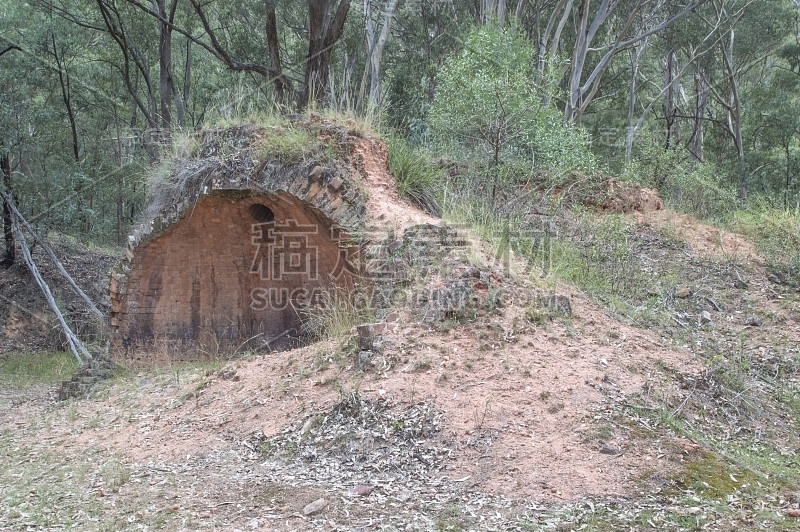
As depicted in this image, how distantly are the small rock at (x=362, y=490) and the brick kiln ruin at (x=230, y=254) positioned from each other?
3.89 meters

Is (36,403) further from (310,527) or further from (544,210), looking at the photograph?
(544,210)

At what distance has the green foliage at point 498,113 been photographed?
9180mm

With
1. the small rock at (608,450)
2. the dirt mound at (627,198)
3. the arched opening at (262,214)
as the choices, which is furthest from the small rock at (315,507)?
the dirt mound at (627,198)

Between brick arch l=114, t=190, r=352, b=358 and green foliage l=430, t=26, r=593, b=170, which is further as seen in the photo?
brick arch l=114, t=190, r=352, b=358

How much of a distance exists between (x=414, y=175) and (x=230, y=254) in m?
2.86

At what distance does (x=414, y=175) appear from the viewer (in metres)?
8.91

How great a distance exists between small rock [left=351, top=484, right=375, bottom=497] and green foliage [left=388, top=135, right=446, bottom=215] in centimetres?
453

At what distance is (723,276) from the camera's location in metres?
9.13

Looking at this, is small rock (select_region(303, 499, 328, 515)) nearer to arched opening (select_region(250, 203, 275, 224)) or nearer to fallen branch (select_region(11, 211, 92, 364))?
arched opening (select_region(250, 203, 275, 224))

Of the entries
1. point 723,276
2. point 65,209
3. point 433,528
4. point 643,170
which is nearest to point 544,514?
point 433,528

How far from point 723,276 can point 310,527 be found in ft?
22.8

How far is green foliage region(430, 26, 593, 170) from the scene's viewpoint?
9.18 m

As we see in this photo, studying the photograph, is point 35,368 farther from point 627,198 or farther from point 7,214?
point 627,198

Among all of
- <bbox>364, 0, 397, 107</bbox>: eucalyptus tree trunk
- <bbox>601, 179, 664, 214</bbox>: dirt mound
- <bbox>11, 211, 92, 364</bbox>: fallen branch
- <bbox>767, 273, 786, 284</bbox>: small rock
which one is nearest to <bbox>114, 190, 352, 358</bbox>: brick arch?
<bbox>11, 211, 92, 364</bbox>: fallen branch
